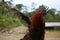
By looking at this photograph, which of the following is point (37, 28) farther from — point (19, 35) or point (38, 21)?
point (19, 35)

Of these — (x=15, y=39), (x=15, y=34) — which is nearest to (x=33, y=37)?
(x=15, y=39)

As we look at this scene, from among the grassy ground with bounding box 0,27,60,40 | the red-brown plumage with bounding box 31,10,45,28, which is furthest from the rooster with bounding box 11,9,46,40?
the grassy ground with bounding box 0,27,60,40

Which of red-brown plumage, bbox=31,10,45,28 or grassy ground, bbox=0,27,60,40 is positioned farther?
grassy ground, bbox=0,27,60,40

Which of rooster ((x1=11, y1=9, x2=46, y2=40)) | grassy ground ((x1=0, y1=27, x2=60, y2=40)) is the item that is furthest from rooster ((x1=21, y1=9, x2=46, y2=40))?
grassy ground ((x1=0, y1=27, x2=60, y2=40))

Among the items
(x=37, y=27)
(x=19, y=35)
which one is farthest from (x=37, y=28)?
(x=19, y=35)

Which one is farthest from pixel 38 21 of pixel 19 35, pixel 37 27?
pixel 19 35

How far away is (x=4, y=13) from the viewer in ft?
9.03

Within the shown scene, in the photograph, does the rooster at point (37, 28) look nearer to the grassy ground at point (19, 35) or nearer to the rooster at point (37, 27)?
the rooster at point (37, 27)

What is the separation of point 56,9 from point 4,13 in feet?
2.64

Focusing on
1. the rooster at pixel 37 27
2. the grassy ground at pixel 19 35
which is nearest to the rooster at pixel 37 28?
the rooster at pixel 37 27

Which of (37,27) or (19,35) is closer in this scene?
(37,27)

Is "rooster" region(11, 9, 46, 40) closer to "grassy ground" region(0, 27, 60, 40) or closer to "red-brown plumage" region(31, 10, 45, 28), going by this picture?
"red-brown plumage" region(31, 10, 45, 28)

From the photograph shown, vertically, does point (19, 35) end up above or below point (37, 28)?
below

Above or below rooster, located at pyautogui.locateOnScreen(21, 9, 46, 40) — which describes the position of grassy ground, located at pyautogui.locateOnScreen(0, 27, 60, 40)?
below
